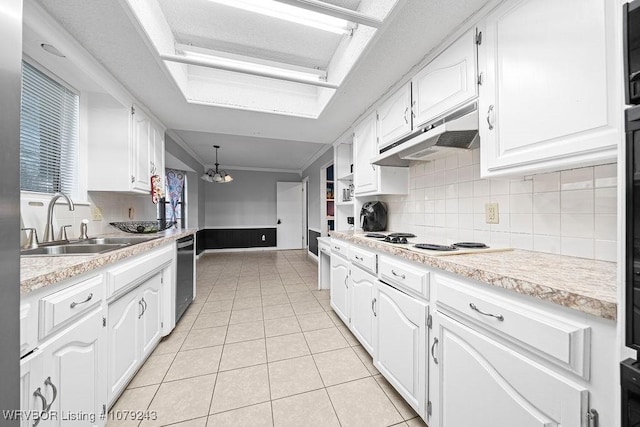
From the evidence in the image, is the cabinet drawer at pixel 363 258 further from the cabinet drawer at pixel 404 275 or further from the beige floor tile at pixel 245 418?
the beige floor tile at pixel 245 418

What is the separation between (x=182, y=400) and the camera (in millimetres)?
1319

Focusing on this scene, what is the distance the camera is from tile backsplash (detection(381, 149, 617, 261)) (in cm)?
98

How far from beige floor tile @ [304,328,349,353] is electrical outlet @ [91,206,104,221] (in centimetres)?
214

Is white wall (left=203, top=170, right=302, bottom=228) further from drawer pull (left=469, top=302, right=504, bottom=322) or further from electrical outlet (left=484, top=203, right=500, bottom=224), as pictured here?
drawer pull (left=469, top=302, right=504, bottom=322)

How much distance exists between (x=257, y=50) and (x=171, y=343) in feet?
8.30

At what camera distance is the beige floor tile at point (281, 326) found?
6.83 ft

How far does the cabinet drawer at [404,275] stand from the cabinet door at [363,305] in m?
0.17

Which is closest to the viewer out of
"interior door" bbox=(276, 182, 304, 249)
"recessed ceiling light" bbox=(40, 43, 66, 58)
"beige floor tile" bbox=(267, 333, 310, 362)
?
"recessed ceiling light" bbox=(40, 43, 66, 58)

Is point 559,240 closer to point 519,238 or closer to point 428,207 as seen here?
point 519,238

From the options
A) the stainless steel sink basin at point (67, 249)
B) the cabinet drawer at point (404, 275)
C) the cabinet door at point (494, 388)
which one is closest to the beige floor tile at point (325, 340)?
the cabinet drawer at point (404, 275)

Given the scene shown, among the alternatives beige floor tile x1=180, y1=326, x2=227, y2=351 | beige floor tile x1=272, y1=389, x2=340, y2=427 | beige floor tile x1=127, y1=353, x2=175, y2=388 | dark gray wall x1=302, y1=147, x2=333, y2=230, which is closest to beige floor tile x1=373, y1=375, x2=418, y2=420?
beige floor tile x1=272, y1=389, x2=340, y2=427

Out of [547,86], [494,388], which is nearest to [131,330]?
[494,388]

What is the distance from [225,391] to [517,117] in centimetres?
213

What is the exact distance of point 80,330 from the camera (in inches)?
36.8
